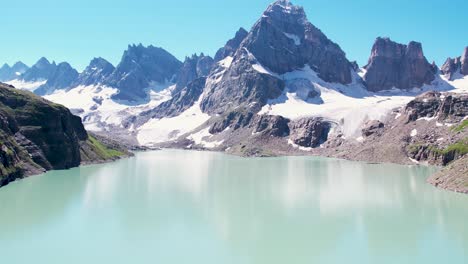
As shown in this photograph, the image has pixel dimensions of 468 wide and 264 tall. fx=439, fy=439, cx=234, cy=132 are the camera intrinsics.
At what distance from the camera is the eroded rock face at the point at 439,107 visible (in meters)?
156

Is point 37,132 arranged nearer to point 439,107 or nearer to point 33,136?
point 33,136

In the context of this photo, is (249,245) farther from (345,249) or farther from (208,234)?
(345,249)

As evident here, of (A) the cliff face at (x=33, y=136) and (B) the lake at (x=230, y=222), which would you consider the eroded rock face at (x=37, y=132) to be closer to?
(A) the cliff face at (x=33, y=136)

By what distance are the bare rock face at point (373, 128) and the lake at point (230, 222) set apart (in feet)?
317

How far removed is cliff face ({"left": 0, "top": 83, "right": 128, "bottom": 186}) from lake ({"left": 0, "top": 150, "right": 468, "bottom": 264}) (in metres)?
10.1

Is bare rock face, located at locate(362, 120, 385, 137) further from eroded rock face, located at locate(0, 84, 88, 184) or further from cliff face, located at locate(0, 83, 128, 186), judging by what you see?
eroded rock face, located at locate(0, 84, 88, 184)

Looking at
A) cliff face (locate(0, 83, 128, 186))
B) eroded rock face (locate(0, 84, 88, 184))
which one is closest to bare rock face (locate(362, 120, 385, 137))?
cliff face (locate(0, 83, 128, 186))

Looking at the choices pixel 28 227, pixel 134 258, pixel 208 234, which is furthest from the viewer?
pixel 28 227

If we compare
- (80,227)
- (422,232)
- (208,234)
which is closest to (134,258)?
(208,234)

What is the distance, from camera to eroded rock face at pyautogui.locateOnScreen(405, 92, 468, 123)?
15625cm

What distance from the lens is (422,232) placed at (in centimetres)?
4869

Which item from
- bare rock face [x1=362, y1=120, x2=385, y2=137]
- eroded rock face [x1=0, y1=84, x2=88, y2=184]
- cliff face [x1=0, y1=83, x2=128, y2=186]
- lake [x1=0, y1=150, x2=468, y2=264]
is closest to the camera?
lake [x1=0, y1=150, x2=468, y2=264]

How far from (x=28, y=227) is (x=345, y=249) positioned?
116 feet

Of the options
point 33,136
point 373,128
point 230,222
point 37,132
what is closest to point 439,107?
point 373,128
